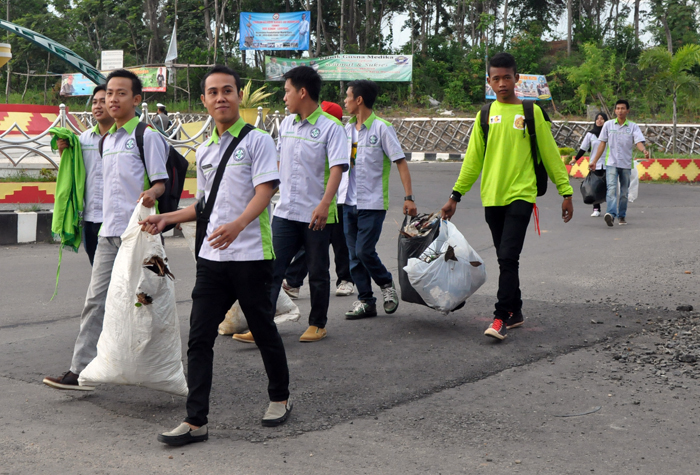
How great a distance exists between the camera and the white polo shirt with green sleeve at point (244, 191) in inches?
136

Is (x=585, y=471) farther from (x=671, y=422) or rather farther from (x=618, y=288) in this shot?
(x=618, y=288)

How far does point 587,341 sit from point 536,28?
34920 millimetres

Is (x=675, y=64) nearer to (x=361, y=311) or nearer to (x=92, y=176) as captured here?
(x=361, y=311)

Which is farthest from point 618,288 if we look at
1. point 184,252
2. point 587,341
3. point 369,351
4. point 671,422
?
point 184,252

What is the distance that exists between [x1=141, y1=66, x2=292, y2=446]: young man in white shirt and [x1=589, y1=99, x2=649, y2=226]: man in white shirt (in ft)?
Answer: 27.4

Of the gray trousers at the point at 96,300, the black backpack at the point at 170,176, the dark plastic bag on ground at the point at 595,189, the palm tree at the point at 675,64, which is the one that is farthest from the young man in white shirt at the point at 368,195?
the palm tree at the point at 675,64

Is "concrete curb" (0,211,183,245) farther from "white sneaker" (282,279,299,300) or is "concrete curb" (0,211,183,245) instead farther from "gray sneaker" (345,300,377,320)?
"gray sneaker" (345,300,377,320)

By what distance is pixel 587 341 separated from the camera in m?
4.96

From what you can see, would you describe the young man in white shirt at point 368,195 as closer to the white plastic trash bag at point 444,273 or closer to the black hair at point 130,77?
the white plastic trash bag at point 444,273

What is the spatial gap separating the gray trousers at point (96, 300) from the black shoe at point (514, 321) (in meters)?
2.62

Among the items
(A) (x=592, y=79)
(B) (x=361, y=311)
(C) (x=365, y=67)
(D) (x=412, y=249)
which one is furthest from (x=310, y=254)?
(C) (x=365, y=67)

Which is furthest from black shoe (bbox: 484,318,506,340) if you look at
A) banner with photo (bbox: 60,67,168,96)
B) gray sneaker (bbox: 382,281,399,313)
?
banner with photo (bbox: 60,67,168,96)

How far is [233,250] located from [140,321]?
609 mm

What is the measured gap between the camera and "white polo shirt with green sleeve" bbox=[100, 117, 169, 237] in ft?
13.5
